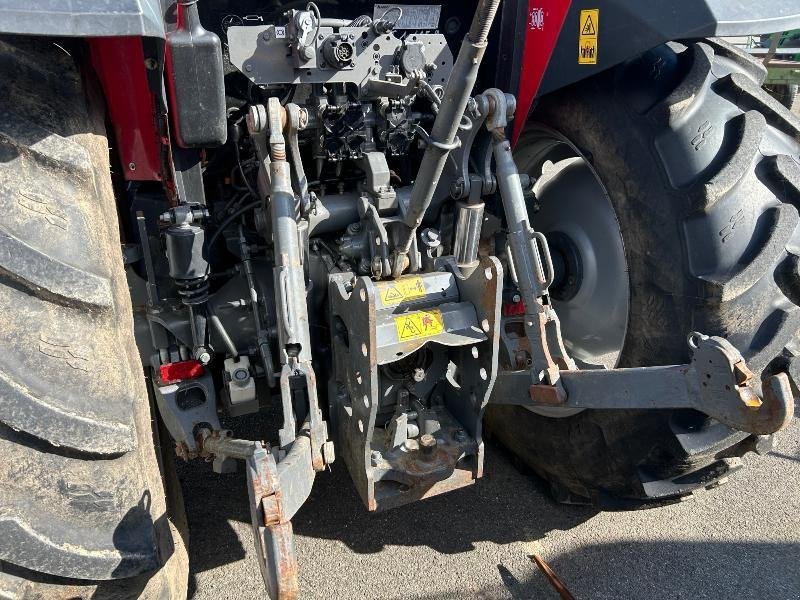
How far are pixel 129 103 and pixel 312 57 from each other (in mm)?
560

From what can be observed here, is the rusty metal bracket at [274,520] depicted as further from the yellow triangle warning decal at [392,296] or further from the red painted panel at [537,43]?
the red painted panel at [537,43]

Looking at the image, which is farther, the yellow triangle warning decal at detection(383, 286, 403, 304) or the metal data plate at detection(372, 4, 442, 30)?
the metal data plate at detection(372, 4, 442, 30)

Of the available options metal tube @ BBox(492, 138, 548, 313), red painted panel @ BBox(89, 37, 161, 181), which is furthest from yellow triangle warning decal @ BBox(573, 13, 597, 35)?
red painted panel @ BBox(89, 37, 161, 181)

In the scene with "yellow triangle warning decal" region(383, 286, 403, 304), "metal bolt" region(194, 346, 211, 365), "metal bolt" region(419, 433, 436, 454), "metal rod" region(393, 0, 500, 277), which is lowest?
"metal bolt" region(419, 433, 436, 454)

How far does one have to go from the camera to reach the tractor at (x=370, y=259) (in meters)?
1.22

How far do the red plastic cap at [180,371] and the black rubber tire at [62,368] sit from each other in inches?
27.1

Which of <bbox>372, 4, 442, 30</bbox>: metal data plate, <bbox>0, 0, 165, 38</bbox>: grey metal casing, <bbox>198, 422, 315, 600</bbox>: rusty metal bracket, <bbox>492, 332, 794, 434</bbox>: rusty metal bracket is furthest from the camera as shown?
<bbox>372, 4, 442, 30</bbox>: metal data plate

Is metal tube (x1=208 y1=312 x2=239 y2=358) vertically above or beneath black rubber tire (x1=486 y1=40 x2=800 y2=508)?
beneath

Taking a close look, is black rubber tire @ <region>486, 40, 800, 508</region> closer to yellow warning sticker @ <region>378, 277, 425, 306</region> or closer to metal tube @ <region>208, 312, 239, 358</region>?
yellow warning sticker @ <region>378, 277, 425, 306</region>

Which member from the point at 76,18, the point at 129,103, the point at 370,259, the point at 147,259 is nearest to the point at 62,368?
the point at 76,18

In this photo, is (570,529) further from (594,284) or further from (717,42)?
(717,42)

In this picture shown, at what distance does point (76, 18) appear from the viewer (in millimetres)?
1111

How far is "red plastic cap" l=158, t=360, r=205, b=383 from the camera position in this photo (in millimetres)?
2029

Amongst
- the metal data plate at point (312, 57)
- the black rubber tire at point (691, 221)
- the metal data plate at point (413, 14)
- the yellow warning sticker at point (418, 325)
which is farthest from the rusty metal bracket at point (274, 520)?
the metal data plate at point (413, 14)
